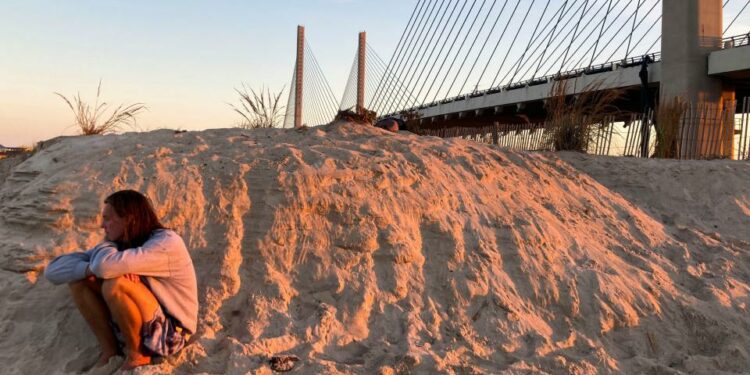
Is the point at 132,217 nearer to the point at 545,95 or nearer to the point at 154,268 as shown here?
the point at 154,268

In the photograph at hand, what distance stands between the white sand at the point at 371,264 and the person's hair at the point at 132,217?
64 centimetres

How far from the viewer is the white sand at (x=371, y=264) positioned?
336cm

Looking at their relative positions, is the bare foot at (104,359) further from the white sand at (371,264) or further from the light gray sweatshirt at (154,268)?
the light gray sweatshirt at (154,268)

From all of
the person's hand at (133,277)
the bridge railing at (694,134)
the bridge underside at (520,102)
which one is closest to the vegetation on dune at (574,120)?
the bridge railing at (694,134)

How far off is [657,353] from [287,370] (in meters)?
2.38

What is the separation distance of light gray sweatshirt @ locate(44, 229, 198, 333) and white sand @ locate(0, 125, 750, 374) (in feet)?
0.92

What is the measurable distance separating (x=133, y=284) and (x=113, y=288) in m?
0.09

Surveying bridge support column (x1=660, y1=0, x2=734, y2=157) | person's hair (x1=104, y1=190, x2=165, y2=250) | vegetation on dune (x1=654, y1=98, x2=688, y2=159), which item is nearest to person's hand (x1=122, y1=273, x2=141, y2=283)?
person's hair (x1=104, y1=190, x2=165, y2=250)

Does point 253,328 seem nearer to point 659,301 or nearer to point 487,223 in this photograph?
point 487,223

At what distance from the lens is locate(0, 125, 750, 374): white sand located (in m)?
3.36

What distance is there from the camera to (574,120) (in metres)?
7.74

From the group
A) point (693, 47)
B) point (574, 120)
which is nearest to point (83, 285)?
point (574, 120)

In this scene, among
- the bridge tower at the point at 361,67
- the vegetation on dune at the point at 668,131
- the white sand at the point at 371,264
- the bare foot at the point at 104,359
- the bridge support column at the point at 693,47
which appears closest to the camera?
the bare foot at the point at 104,359

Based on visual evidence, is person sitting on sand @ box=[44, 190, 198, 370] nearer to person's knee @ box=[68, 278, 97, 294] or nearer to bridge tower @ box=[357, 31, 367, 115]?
person's knee @ box=[68, 278, 97, 294]
